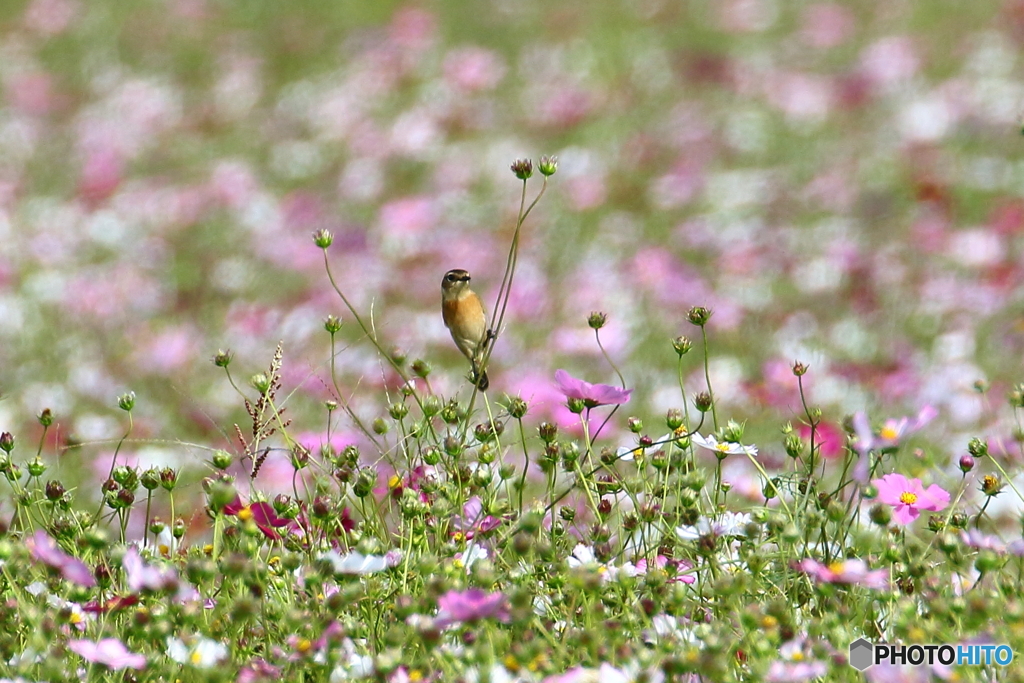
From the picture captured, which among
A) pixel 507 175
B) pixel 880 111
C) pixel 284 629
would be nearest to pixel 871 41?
pixel 880 111

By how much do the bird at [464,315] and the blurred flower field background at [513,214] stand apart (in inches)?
7.9

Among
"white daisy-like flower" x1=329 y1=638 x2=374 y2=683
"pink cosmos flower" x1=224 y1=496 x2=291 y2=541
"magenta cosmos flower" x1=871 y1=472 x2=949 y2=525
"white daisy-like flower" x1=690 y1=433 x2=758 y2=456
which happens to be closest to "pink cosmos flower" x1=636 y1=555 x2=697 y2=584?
"white daisy-like flower" x1=690 y1=433 x2=758 y2=456

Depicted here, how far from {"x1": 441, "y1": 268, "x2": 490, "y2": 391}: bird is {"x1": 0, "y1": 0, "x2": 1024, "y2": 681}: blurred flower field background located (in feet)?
0.65

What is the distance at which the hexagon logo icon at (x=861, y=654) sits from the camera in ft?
→ 4.91

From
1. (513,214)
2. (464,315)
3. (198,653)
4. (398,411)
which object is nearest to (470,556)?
(398,411)

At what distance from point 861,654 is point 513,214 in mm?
4572

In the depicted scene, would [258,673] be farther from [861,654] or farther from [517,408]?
[861,654]

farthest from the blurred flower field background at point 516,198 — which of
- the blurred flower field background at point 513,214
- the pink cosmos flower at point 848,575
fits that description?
the pink cosmos flower at point 848,575

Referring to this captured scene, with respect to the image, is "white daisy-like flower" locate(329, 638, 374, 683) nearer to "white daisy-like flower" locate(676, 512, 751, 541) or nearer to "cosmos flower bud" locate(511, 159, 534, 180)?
"white daisy-like flower" locate(676, 512, 751, 541)

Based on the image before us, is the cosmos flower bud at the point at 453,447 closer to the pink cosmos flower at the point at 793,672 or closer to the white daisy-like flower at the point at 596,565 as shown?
the white daisy-like flower at the point at 596,565

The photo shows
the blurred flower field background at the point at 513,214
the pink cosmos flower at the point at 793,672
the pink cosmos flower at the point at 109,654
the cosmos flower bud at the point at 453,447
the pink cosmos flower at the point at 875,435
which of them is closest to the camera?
the pink cosmos flower at the point at 793,672

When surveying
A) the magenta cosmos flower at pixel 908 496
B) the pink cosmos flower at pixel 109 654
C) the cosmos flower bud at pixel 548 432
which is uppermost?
the cosmos flower bud at pixel 548 432

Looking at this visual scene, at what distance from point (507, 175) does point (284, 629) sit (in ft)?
16.5

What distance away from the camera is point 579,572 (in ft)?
4.92
